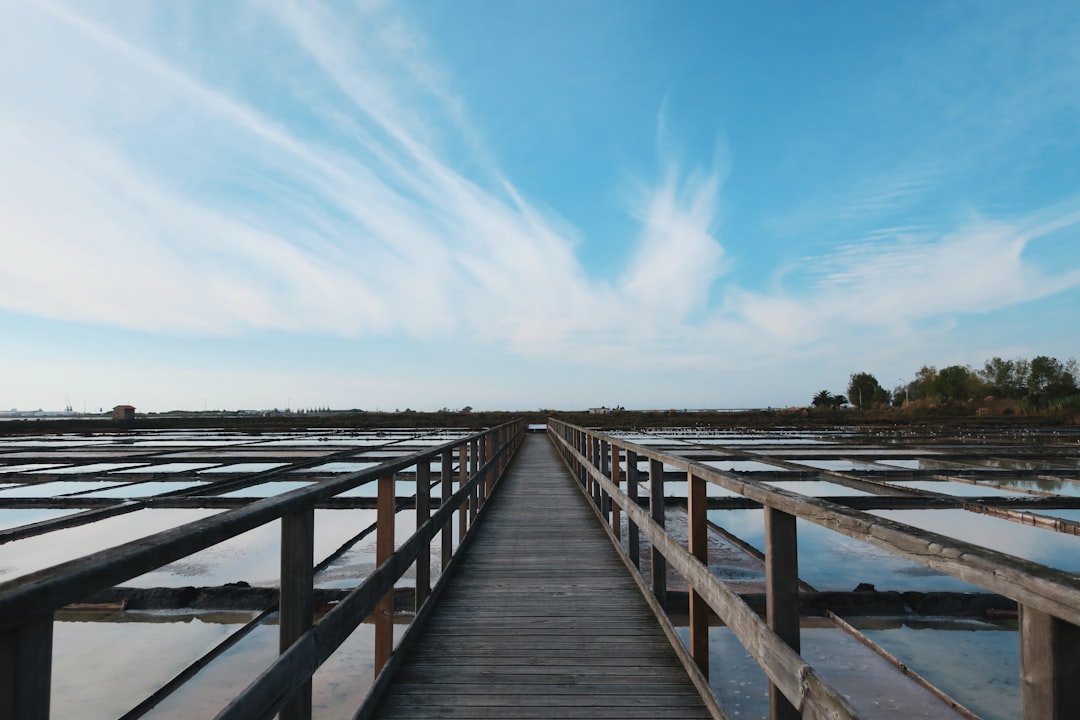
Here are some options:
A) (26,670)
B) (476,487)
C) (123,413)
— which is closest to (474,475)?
(476,487)

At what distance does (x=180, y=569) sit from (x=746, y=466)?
13.9 metres

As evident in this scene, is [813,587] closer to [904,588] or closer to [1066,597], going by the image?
[904,588]

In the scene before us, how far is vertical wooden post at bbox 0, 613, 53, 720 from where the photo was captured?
3.56 ft

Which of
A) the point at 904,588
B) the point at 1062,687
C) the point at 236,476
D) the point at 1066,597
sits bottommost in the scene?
A: the point at 904,588

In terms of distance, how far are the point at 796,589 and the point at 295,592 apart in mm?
1896

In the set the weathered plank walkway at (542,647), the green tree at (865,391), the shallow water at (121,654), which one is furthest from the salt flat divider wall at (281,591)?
the green tree at (865,391)

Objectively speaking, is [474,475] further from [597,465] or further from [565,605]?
[565,605]

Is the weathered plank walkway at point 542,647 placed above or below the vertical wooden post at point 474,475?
below

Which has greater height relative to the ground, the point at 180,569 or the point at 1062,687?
the point at 1062,687

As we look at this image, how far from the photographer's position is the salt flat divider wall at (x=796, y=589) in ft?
3.67

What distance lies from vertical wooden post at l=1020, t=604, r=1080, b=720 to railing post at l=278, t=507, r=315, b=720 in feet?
7.02

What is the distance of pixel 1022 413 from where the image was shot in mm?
56719

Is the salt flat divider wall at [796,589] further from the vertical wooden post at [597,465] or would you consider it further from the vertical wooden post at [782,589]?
the vertical wooden post at [597,465]

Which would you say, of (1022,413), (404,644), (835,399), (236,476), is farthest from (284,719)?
(835,399)
